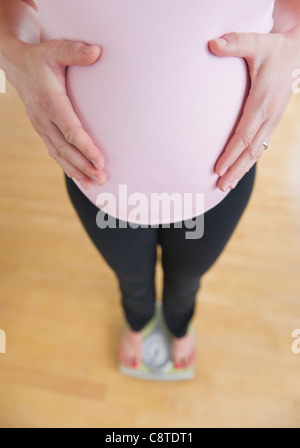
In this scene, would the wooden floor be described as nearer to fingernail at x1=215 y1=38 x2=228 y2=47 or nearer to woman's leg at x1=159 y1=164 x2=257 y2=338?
woman's leg at x1=159 y1=164 x2=257 y2=338

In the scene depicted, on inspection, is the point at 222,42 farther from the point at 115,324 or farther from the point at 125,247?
the point at 115,324

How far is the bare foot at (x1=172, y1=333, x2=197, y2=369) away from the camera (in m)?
1.17

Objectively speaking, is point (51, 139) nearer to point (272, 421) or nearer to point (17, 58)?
point (17, 58)

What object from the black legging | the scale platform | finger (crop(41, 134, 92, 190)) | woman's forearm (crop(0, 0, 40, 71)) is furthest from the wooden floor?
woman's forearm (crop(0, 0, 40, 71))

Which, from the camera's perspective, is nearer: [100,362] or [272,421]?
[272,421]

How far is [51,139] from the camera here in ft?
1.80

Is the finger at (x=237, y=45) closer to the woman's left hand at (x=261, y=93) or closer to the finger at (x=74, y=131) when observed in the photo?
the woman's left hand at (x=261, y=93)

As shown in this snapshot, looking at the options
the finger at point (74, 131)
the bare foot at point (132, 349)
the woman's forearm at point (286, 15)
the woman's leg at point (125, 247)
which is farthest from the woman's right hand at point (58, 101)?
the bare foot at point (132, 349)

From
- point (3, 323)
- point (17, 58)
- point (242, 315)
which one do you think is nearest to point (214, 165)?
point (17, 58)

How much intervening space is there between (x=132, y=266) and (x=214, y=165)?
34 cm

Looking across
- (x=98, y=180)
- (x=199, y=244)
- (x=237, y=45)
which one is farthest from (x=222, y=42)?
(x=199, y=244)

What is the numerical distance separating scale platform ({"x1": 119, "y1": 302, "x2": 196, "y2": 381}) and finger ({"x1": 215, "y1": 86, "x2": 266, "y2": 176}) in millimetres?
821
